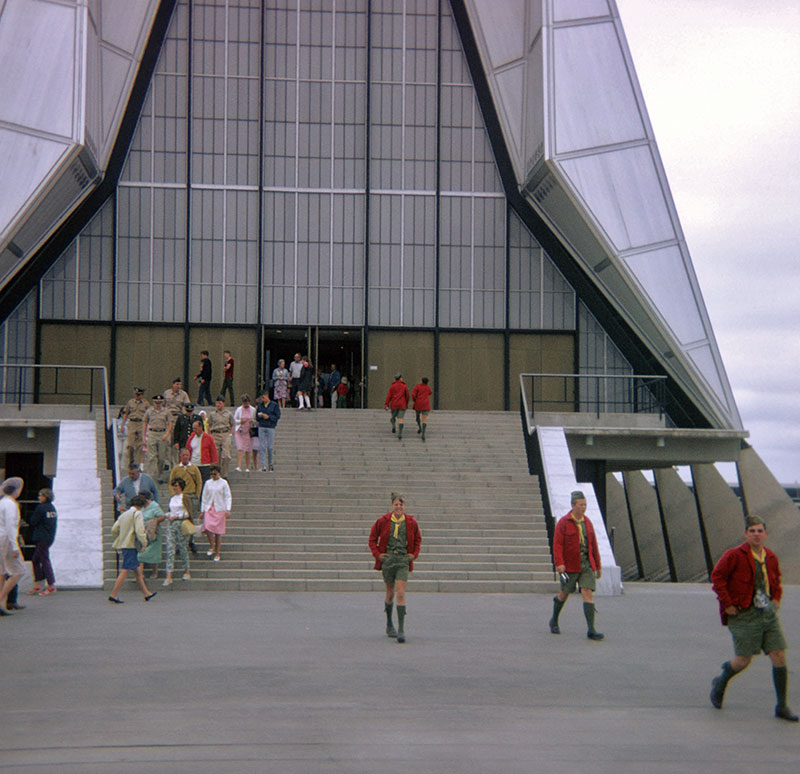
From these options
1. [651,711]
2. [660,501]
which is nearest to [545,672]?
[651,711]

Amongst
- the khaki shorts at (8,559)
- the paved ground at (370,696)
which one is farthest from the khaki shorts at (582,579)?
Answer: the khaki shorts at (8,559)

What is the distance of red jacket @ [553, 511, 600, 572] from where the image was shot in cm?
1188

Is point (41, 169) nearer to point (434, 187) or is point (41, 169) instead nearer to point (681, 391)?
point (434, 187)

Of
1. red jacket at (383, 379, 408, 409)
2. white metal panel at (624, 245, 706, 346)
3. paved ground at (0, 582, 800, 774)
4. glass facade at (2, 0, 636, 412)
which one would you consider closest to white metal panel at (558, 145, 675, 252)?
white metal panel at (624, 245, 706, 346)

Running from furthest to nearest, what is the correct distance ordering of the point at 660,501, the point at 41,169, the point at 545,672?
the point at 660,501, the point at 41,169, the point at 545,672

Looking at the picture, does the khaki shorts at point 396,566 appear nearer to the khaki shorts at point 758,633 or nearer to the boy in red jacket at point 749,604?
the boy in red jacket at point 749,604

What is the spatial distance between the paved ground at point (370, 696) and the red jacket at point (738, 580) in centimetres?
76

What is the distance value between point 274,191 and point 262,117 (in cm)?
217

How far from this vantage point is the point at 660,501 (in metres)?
40.6

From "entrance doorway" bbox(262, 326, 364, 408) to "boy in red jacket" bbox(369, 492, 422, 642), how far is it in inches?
813

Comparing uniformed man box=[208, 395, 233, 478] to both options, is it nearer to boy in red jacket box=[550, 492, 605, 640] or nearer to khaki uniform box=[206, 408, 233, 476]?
khaki uniform box=[206, 408, 233, 476]

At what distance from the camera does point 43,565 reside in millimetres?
15297

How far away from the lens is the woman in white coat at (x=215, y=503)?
54.9ft

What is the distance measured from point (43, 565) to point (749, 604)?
34.7 ft
